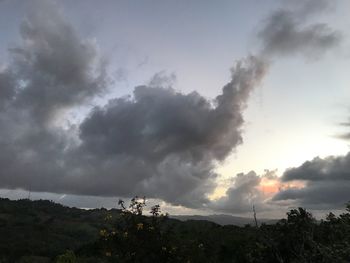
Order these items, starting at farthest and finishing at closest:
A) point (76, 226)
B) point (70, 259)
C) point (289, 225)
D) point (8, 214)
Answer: point (8, 214) → point (76, 226) → point (70, 259) → point (289, 225)

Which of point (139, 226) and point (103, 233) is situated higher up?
point (139, 226)

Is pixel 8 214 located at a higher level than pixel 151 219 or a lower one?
higher

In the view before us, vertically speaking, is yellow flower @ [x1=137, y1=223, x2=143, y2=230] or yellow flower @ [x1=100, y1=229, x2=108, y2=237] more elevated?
yellow flower @ [x1=137, y1=223, x2=143, y2=230]

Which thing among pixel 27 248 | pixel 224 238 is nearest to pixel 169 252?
pixel 224 238

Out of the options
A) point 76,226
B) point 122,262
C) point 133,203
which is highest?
point 76,226

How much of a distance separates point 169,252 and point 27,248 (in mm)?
89746

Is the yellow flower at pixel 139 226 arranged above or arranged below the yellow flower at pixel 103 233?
above

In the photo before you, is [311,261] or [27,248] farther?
[27,248]

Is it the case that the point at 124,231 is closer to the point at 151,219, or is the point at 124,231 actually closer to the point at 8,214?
the point at 151,219

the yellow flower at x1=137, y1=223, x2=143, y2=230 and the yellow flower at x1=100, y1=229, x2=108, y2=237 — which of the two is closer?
the yellow flower at x1=100, y1=229, x2=108, y2=237

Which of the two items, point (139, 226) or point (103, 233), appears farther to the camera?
point (139, 226)

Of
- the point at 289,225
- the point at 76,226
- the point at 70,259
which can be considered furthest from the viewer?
the point at 76,226

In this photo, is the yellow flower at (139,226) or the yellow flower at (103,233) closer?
the yellow flower at (103,233)

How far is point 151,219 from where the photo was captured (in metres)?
21.9
